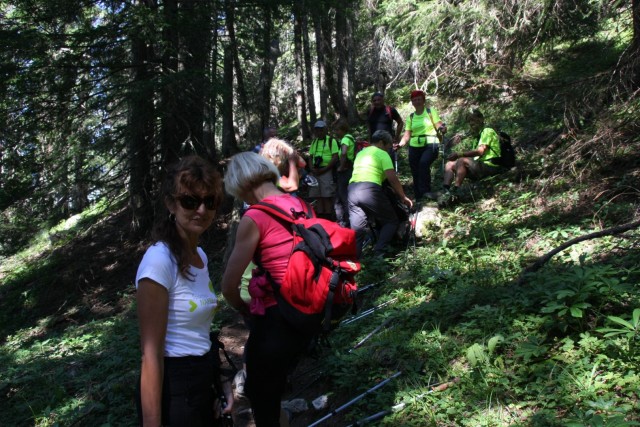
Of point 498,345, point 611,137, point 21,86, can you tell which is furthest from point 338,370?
point 21,86

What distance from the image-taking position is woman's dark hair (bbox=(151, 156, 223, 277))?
84.7 inches

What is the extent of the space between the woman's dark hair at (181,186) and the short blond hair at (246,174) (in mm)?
544

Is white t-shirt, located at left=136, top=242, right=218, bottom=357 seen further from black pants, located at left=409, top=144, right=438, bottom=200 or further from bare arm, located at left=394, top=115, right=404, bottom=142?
bare arm, located at left=394, top=115, right=404, bottom=142

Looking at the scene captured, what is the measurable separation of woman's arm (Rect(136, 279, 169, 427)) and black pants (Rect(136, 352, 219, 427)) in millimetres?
77

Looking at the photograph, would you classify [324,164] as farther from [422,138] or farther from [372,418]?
[372,418]

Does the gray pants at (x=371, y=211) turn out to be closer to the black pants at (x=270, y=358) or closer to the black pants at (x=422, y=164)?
the black pants at (x=422, y=164)

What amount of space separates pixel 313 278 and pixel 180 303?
75cm

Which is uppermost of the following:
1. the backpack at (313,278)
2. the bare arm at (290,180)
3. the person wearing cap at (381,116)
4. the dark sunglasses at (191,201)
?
the person wearing cap at (381,116)

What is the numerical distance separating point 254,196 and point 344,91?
15365 mm

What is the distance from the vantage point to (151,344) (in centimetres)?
198

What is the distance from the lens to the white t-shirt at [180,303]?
2.03 meters

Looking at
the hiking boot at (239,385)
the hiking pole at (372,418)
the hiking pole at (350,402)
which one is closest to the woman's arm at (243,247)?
the hiking pole at (372,418)

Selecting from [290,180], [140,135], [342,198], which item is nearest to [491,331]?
[290,180]

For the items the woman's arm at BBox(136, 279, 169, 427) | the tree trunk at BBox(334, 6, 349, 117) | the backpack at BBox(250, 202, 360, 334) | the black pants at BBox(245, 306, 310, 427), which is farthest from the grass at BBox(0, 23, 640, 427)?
the tree trunk at BBox(334, 6, 349, 117)
